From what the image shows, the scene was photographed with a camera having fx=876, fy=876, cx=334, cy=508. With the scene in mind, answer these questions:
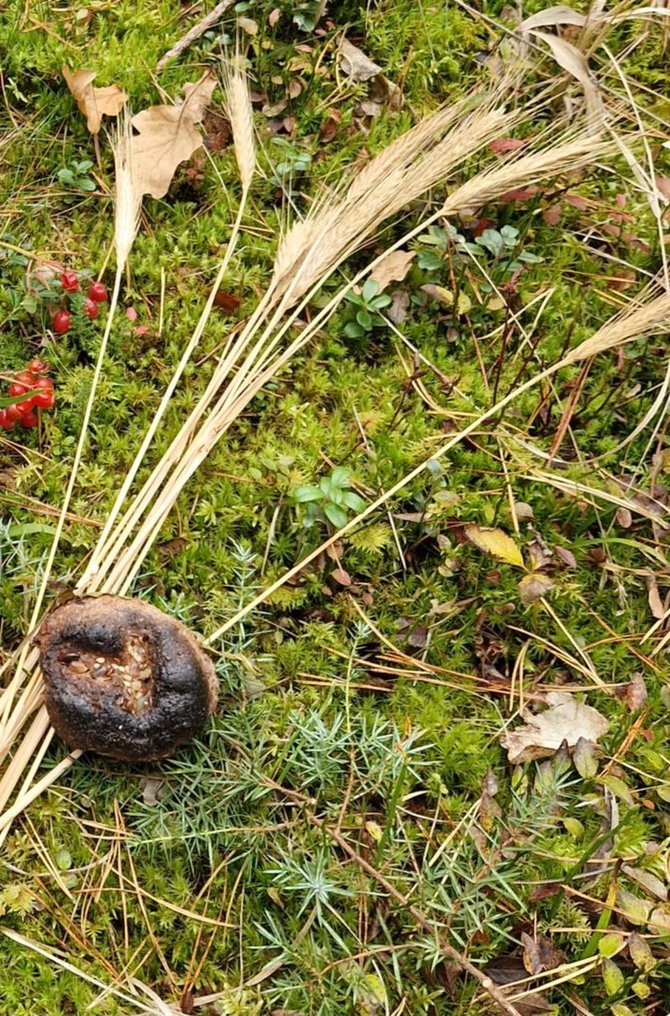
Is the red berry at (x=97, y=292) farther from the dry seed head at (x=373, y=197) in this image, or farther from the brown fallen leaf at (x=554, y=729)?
the brown fallen leaf at (x=554, y=729)

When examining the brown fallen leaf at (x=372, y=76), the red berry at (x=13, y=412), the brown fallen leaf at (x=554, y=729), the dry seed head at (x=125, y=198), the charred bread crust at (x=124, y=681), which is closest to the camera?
the charred bread crust at (x=124, y=681)

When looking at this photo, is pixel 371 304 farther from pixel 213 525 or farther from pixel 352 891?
pixel 352 891

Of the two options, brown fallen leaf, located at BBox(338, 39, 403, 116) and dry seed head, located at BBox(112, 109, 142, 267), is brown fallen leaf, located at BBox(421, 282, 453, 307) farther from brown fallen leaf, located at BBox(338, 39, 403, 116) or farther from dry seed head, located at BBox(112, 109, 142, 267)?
dry seed head, located at BBox(112, 109, 142, 267)

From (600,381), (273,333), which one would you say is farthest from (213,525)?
(600,381)

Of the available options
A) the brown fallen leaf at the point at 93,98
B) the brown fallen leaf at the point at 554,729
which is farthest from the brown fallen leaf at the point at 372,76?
the brown fallen leaf at the point at 554,729

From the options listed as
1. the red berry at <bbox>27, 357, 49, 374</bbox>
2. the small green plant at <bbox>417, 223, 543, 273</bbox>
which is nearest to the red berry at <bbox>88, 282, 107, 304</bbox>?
the red berry at <bbox>27, 357, 49, 374</bbox>

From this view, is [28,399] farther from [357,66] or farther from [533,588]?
[357,66]
